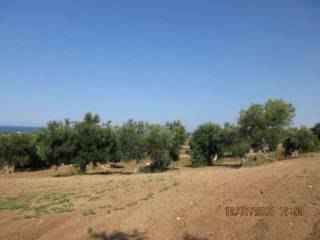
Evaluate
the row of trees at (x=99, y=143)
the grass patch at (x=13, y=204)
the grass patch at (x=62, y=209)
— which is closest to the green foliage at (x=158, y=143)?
the row of trees at (x=99, y=143)

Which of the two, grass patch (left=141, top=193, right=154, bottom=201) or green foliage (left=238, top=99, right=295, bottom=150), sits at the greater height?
green foliage (left=238, top=99, right=295, bottom=150)

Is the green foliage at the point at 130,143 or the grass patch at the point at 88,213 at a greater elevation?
the green foliage at the point at 130,143

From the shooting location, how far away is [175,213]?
989cm

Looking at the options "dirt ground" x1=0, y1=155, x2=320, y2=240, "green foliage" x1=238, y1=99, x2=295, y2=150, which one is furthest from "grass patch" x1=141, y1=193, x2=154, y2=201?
"green foliage" x1=238, y1=99, x2=295, y2=150

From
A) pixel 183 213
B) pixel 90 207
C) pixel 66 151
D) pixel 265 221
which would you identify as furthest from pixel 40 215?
pixel 66 151

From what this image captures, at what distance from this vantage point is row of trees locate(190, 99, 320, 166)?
35.5 metres

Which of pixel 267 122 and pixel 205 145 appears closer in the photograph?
pixel 267 122

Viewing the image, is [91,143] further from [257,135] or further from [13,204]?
[257,135]

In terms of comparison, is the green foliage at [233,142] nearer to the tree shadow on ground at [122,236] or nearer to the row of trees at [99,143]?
the row of trees at [99,143]

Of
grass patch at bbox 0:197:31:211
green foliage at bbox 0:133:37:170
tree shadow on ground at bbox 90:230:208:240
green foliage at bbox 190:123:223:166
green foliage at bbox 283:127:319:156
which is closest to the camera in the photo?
tree shadow on ground at bbox 90:230:208:240

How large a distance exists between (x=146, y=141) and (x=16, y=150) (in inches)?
945

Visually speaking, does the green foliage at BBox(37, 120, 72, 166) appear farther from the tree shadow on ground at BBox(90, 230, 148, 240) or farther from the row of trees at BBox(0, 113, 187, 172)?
the tree shadow on ground at BBox(90, 230, 148, 240)

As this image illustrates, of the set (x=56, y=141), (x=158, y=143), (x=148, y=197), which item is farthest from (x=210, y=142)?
(x=148, y=197)
